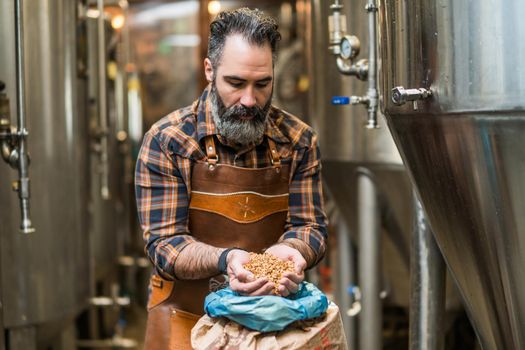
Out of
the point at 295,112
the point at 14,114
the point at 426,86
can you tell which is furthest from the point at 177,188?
the point at 295,112

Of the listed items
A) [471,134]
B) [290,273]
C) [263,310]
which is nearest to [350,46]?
[471,134]

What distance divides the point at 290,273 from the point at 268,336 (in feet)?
0.51

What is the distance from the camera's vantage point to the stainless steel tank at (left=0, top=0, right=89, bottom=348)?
322 centimetres

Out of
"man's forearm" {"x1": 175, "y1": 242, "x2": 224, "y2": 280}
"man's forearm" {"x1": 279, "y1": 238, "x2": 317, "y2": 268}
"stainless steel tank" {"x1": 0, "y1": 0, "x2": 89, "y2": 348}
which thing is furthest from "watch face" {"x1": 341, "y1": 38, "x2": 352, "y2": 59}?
"stainless steel tank" {"x1": 0, "y1": 0, "x2": 89, "y2": 348}

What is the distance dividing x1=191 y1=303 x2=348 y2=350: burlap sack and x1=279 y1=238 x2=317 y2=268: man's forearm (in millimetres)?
246

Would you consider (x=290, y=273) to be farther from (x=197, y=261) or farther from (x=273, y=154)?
(x=273, y=154)

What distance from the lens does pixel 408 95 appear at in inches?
77.5

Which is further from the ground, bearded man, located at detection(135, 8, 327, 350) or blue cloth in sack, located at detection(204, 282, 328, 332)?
bearded man, located at detection(135, 8, 327, 350)

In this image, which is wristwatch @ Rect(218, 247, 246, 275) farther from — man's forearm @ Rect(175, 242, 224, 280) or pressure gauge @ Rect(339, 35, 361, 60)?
pressure gauge @ Rect(339, 35, 361, 60)

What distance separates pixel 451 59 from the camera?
185 cm

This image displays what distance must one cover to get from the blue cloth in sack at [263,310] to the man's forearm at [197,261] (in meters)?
0.16

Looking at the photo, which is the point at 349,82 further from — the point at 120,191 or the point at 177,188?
the point at 120,191

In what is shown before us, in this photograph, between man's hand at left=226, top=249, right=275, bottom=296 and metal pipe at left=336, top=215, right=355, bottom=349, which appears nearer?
man's hand at left=226, top=249, right=275, bottom=296

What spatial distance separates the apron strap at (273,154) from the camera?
2262mm
